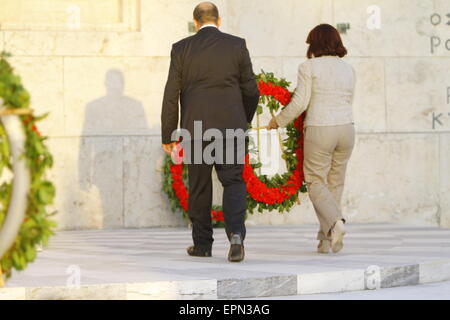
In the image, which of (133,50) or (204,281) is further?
(133,50)

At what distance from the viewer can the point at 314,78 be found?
28.5 ft

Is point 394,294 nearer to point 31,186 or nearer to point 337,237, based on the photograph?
point 337,237

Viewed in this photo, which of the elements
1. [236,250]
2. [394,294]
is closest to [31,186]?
[394,294]

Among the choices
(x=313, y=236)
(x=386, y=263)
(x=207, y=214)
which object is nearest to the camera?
(x=386, y=263)

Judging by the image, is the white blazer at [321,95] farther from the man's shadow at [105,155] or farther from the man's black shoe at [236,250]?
the man's shadow at [105,155]

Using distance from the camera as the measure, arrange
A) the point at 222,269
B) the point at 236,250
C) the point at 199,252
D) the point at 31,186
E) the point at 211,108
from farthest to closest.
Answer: the point at 199,252 → the point at 211,108 → the point at 236,250 → the point at 222,269 → the point at 31,186

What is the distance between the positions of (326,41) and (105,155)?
4.42 meters

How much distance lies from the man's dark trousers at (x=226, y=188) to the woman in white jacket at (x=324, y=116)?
35.6 inches

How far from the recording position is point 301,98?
8.65 m

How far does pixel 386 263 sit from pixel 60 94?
5.92 metres

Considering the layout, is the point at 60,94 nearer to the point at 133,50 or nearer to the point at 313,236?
the point at 133,50

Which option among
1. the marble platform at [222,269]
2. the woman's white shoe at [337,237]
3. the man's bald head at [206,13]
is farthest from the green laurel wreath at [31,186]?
the woman's white shoe at [337,237]
